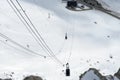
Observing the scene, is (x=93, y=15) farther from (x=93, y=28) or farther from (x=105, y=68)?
(x=105, y=68)

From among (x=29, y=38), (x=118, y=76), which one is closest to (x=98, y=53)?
(x=118, y=76)

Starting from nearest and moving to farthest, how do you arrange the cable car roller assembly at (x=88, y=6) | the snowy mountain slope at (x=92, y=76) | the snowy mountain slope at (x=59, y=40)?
the snowy mountain slope at (x=92, y=76)
the snowy mountain slope at (x=59, y=40)
the cable car roller assembly at (x=88, y=6)

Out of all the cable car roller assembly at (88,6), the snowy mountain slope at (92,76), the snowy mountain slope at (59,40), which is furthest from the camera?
the cable car roller assembly at (88,6)

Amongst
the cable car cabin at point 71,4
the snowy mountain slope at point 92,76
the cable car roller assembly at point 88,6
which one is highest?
the cable car cabin at point 71,4

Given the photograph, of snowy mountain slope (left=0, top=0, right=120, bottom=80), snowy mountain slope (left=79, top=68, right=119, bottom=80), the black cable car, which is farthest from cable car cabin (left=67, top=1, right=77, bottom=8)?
snowy mountain slope (left=79, top=68, right=119, bottom=80)

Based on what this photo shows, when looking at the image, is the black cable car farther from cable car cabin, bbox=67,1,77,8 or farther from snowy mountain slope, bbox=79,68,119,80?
snowy mountain slope, bbox=79,68,119,80

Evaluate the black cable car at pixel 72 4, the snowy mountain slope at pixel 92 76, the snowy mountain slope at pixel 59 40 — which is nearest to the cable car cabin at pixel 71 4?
the black cable car at pixel 72 4

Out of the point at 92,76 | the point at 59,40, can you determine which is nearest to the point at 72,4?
the point at 59,40

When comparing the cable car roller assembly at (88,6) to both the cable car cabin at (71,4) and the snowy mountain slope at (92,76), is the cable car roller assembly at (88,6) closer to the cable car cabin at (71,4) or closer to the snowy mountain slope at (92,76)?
the cable car cabin at (71,4)
